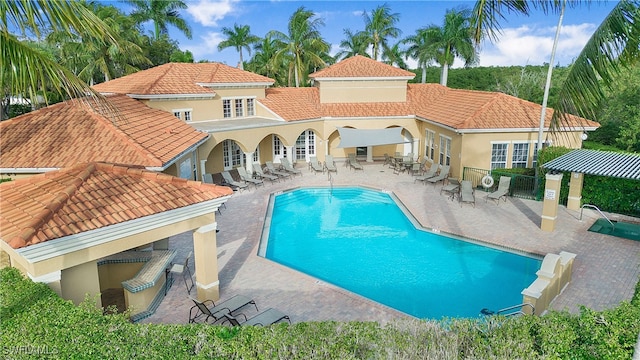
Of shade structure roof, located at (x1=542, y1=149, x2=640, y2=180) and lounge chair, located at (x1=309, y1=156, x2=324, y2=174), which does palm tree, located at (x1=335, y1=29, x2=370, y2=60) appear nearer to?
lounge chair, located at (x1=309, y1=156, x2=324, y2=174)

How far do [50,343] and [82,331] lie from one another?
1.74 feet

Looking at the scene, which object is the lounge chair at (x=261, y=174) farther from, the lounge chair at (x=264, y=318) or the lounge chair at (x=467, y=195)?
the lounge chair at (x=264, y=318)

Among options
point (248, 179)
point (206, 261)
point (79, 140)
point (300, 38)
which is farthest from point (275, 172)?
point (300, 38)

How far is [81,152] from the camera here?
721 inches

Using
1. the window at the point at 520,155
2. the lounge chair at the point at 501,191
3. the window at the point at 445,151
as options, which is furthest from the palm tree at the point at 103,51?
the window at the point at 520,155

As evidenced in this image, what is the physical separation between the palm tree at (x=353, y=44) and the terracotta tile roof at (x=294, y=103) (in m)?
21.2

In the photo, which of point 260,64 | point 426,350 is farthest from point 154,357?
point 260,64

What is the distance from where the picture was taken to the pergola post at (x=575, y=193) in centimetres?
2277

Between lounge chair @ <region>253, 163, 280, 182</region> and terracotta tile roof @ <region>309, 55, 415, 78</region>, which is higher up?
terracotta tile roof @ <region>309, 55, 415, 78</region>

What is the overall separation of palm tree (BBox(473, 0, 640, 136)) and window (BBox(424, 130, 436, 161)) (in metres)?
24.3

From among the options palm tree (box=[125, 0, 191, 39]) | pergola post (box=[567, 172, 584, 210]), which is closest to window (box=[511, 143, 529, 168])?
pergola post (box=[567, 172, 584, 210])

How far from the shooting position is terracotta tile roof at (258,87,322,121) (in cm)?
3456

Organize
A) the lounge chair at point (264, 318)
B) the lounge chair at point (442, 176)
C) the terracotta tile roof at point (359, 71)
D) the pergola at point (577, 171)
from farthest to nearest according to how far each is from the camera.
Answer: the terracotta tile roof at point (359, 71)
the lounge chair at point (442, 176)
the pergola at point (577, 171)
the lounge chair at point (264, 318)

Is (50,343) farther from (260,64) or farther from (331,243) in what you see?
(260,64)
